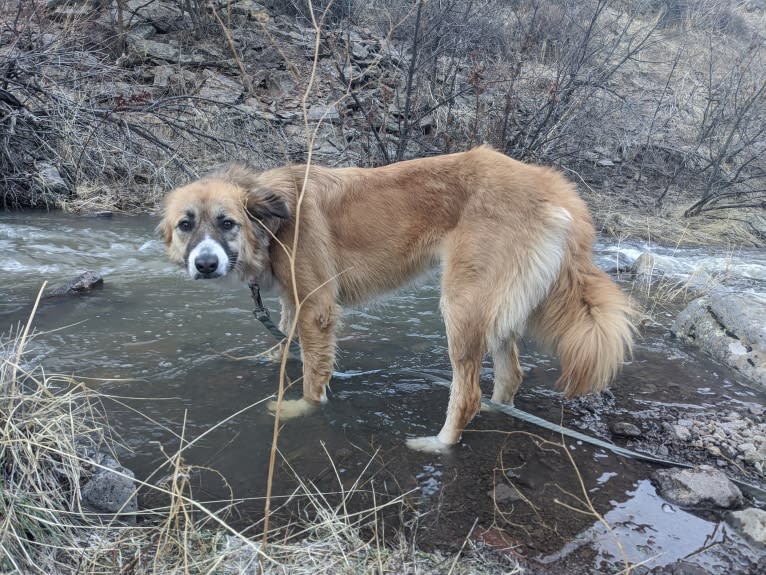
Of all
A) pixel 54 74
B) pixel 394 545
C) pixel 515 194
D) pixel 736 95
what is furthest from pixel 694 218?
pixel 54 74

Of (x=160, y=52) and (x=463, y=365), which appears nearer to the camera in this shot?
(x=463, y=365)

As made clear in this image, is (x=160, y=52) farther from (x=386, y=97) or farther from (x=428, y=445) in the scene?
(x=428, y=445)

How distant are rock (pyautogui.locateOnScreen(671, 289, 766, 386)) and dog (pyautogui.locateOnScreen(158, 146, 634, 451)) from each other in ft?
6.05

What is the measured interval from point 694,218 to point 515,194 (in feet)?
29.4

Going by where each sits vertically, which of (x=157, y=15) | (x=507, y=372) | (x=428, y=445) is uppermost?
(x=157, y=15)

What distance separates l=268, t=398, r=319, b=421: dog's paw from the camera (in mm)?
3586

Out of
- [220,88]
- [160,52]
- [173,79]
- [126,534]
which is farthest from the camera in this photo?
[160,52]

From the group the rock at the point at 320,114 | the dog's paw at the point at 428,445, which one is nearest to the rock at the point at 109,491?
the dog's paw at the point at 428,445

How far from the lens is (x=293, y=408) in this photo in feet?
12.0

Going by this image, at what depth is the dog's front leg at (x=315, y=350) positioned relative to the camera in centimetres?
364

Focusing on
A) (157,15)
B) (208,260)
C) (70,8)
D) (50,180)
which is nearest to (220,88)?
(157,15)

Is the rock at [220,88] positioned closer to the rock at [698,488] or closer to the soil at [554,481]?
the soil at [554,481]

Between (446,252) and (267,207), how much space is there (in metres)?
1.20

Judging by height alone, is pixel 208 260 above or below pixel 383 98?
below
